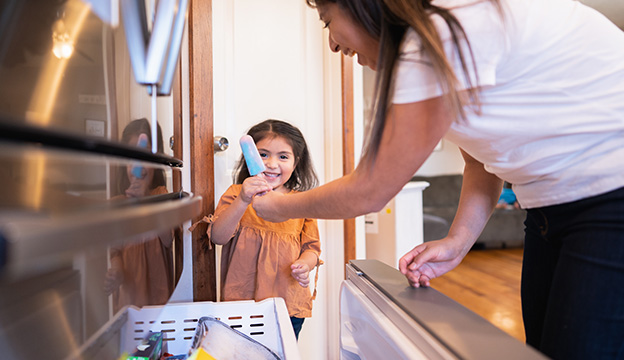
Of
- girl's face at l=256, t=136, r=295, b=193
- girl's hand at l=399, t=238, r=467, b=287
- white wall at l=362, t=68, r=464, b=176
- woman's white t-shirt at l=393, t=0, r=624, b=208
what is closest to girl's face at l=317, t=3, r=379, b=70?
woman's white t-shirt at l=393, t=0, r=624, b=208

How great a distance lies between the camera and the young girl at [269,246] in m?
1.16

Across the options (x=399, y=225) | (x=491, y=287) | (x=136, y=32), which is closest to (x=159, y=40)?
(x=136, y=32)

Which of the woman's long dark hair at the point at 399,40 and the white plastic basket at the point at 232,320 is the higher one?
the woman's long dark hair at the point at 399,40

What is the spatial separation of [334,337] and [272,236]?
0.62m

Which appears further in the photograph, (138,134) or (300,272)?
(300,272)

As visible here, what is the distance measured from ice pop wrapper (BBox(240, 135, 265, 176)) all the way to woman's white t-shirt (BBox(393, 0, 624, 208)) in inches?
20.6

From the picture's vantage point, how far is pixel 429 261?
72 centimetres

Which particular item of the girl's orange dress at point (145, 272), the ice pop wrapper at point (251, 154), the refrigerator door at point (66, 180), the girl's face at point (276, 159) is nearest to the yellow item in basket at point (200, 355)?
the girl's orange dress at point (145, 272)

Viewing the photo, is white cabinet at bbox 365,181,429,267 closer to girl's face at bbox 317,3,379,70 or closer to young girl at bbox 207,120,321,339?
young girl at bbox 207,120,321,339

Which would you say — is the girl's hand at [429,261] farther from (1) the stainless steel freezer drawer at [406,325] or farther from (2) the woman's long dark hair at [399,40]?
(2) the woman's long dark hair at [399,40]

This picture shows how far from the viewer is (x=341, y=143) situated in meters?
1.57

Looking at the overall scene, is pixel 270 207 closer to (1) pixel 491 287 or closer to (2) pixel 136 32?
(2) pixel 136 32

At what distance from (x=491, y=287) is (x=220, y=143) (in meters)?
2.57

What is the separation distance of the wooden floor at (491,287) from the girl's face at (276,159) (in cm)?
144
